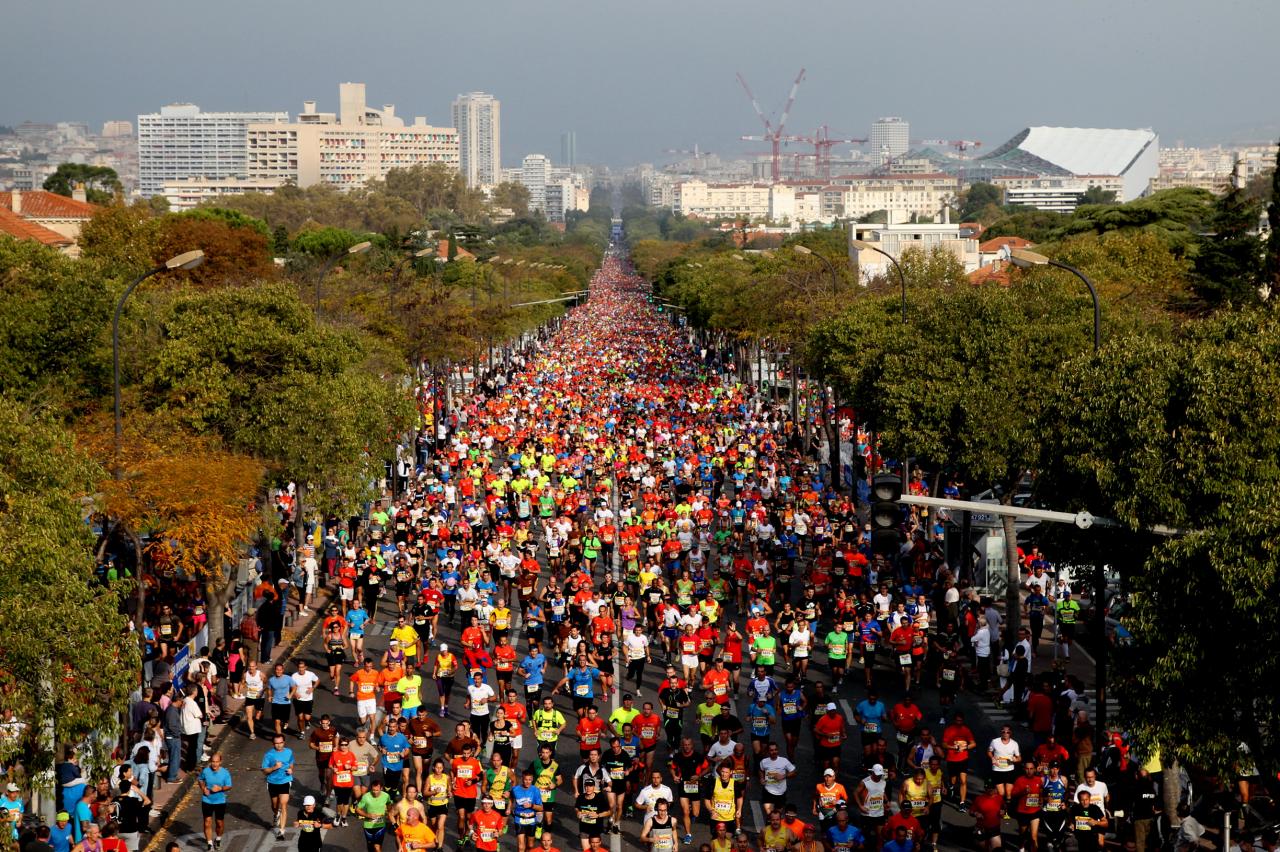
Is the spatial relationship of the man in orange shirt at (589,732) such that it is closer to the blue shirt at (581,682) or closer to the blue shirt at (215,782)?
the blue shirt at (581,682)

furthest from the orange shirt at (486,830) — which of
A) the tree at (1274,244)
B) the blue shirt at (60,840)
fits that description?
the tree at (1274,244)

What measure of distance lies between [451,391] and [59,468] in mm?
46418

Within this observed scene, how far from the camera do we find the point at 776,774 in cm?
1555

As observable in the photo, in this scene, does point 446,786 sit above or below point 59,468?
below

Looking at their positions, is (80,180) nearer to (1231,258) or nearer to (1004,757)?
(1231,258)

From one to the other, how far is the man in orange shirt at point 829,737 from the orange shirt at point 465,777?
3.81 metres

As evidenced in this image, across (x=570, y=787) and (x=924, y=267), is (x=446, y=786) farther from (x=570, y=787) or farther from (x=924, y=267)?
(x=924, y=267)

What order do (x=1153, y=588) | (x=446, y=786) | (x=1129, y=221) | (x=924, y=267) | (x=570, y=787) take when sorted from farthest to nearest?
1. (x=1129, y=221)
2. (x=924, y=267)
3. (x=570, y=787)
4. (x=446, y=786)
5. (x=1153, y=588)

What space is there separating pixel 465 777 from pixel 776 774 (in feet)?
9.96

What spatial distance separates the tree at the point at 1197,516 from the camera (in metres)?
12.9

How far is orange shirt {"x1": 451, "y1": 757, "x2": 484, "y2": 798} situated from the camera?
1562cm

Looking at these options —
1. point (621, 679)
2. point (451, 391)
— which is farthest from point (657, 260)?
point (621, 679)

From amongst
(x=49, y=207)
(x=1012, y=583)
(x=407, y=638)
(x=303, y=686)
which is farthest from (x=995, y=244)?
(x=303, y=686)

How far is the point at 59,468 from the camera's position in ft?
52.7
